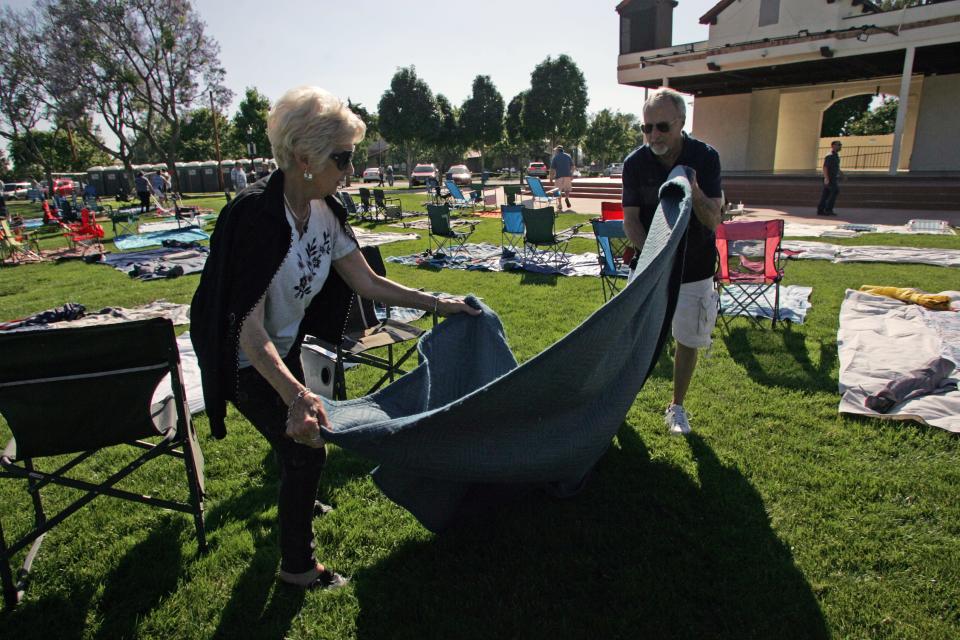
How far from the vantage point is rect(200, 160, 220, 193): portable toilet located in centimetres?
3872

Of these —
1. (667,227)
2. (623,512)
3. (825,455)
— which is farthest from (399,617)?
(825,455)

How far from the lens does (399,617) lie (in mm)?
2178

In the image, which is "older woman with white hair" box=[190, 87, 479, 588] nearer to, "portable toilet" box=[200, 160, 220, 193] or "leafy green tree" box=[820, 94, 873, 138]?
"portable toilet" box=[200, 160, 220, 193]

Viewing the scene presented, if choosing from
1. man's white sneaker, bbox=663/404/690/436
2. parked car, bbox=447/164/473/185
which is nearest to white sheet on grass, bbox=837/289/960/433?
man's white sneaker, bbox=663/404/690/436

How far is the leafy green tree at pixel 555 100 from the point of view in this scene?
4241 cm

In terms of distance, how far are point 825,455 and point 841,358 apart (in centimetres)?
177

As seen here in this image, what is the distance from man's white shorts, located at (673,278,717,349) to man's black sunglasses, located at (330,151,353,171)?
7.20ft

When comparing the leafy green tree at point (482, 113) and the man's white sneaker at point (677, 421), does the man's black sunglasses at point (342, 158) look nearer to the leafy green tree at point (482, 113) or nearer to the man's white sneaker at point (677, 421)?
the man's white sneaker at point (677, 421)

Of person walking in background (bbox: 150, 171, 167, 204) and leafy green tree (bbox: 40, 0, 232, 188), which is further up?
leafy green tree (bbox: 40, 0, 232, 188)

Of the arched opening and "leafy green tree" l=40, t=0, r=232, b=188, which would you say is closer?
"leafy green tree" l=40, t=0, r=232, b=188

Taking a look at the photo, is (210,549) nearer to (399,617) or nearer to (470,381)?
(399,617)

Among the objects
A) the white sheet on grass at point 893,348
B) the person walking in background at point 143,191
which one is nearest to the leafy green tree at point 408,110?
the person walking in background at point 143,191

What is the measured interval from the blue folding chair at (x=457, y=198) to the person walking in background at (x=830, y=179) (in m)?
10.4

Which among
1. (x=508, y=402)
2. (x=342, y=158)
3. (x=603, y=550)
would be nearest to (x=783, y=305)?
(x=603, y=550)
